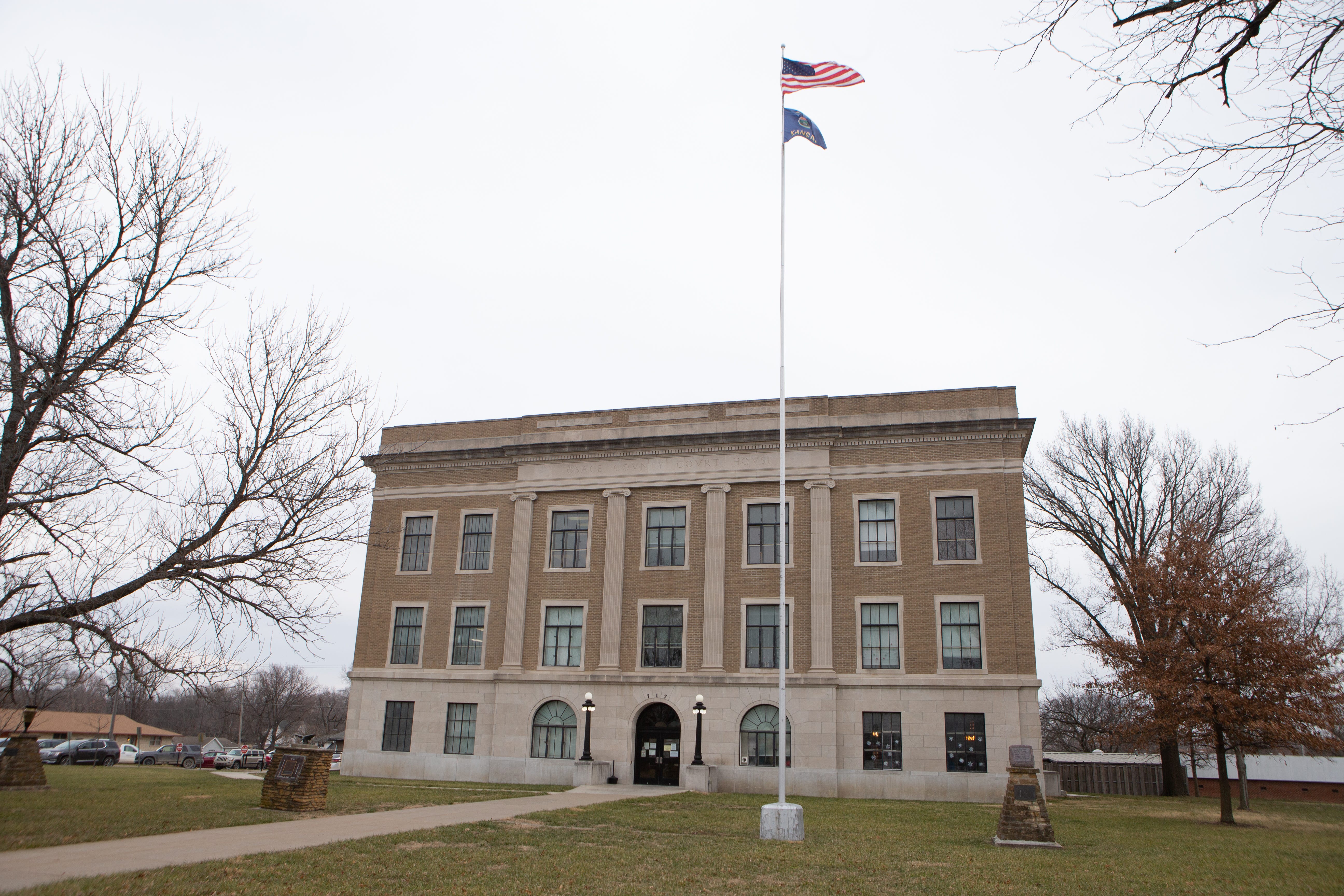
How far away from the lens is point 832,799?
29.7 m

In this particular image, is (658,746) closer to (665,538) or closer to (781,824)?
(665,538)

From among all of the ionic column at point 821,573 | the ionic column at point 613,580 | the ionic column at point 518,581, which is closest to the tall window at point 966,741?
the ionic column at point 821,573

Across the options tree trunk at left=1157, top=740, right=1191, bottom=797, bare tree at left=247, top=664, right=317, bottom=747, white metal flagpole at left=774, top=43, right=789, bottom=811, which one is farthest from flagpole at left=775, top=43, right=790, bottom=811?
bare tree at left=247, top=664, right=317, bottom=747

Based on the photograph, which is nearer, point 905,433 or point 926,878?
point 926,878

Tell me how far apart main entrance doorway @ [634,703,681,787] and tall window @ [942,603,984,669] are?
10.3 meters

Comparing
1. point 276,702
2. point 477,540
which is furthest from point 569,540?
point 276,702

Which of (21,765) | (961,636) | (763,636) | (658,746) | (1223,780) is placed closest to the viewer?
(21,765)

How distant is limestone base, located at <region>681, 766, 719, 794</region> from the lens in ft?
101

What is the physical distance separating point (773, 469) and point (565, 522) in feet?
29.9

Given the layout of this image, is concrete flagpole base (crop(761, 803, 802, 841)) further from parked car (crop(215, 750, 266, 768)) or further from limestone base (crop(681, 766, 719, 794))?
parked car (crop(215, 750, 266, 768))

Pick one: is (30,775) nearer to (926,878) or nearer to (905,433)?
(926,878)

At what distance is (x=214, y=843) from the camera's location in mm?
13523

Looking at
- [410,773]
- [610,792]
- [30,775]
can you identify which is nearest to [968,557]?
[610,792]

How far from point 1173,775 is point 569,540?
1155 inches
